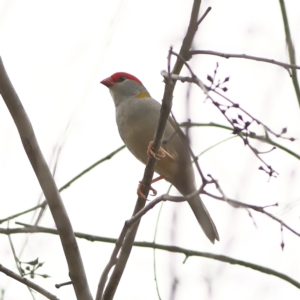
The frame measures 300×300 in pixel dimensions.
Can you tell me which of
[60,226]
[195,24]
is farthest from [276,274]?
[195,24]

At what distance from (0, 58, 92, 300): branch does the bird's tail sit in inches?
75.0

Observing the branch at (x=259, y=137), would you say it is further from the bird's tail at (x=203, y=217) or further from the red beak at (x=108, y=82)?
the red beak at (x=108, y=82)

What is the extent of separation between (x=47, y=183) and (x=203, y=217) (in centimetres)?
245

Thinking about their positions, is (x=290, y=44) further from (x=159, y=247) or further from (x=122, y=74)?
(x=122, y=74)

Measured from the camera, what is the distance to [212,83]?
2.72 meters

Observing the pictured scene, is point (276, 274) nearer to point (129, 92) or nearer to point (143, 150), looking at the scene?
point (143, 150)

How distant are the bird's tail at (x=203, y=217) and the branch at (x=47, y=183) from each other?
75.0 inches

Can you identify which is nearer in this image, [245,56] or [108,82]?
[245,56]

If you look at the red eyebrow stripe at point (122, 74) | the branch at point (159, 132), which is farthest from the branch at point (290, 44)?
the red eyebrow stripe at point (122, 74)

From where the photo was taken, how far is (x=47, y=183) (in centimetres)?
324

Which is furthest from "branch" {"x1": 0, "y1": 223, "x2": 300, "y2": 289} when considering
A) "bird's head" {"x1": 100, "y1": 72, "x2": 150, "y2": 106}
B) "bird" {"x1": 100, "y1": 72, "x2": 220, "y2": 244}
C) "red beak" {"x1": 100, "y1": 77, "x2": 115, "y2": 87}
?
"red beak" {"x1": 100, "y1": 77, "x2": 115, "y2": 87}

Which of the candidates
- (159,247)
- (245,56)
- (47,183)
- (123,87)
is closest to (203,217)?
(159,247)

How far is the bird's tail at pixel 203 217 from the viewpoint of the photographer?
5.00 m

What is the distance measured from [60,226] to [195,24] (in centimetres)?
145
